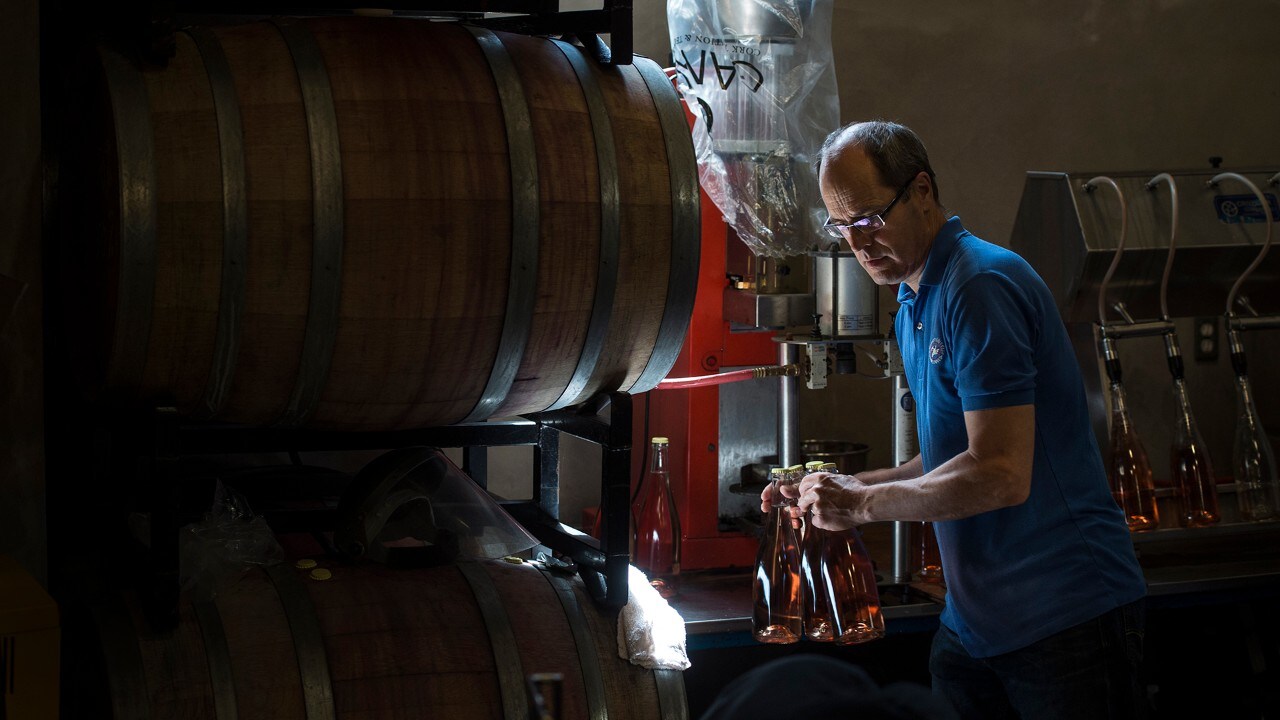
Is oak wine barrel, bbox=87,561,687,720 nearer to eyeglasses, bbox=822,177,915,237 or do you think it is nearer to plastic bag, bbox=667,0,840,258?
eyeglasses, bbox=822,177,915,237

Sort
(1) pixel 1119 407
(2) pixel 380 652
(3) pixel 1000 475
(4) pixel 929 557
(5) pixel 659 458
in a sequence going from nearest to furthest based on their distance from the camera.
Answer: (2) pixel 380 652 < (3) pixel 1000 475 < (5) pixel 659 458 < (4) pixel 929 557 < (1) pixel 1119 407

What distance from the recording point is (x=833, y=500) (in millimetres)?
1957

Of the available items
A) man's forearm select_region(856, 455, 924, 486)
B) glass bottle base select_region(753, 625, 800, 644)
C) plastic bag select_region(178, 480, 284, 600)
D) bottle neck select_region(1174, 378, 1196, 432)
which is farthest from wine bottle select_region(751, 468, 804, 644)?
bottle neck select_region(1174, 378, 1196, 432)

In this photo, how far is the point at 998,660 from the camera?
1.93m

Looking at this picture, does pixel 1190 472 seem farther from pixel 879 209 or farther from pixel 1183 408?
pixel 879 209

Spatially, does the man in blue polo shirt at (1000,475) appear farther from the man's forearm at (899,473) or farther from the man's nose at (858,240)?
the man's forearm at (899,473)

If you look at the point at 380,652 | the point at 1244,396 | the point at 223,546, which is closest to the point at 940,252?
the point at 380,652

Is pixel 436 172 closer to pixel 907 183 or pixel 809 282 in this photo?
pixel 907 183

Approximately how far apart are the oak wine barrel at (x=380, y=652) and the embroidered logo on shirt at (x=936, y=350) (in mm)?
663

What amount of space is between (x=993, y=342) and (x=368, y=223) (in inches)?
37.2

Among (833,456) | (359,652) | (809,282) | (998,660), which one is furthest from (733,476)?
(359,652)

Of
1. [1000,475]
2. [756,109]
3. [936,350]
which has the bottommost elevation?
[1000,475]

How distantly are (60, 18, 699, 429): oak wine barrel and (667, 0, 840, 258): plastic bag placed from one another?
92 centimetres

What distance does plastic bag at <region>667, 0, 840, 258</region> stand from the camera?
269 centimetres
